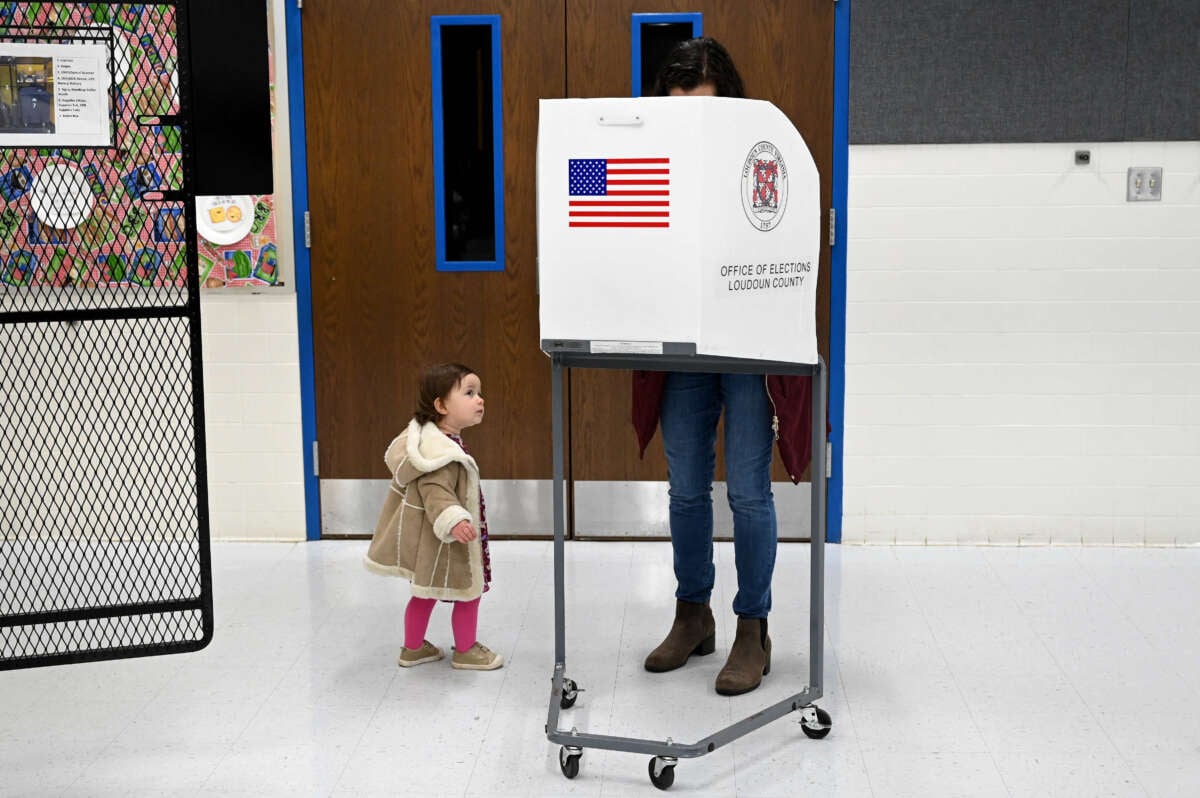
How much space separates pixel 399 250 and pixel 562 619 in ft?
5.87

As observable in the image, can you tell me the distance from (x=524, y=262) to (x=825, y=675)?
69.4 inches

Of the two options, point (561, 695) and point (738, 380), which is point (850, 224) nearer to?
point (738, 380)

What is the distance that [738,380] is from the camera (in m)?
3.07

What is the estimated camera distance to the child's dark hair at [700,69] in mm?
2895

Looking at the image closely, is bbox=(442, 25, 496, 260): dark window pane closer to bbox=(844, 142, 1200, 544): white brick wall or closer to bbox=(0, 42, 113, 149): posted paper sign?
bbox=(844, 142, 1200, 544): white brick wall

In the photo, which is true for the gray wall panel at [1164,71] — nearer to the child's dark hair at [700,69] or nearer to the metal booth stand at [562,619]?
the child's dark hair at [700,69]

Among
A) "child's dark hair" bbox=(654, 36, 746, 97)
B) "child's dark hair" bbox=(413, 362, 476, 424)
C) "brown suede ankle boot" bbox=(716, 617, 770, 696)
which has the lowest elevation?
"brown suede ankle boot" bbox=(716, 617, 770, 696)

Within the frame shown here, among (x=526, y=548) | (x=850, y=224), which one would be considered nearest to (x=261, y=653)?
(x=526, y=548)

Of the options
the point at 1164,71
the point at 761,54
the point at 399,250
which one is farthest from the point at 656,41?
the point at 1164,71

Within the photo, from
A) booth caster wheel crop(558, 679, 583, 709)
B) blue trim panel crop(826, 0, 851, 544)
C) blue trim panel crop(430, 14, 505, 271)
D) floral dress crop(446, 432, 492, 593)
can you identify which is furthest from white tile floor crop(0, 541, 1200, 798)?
blue trim panel crop(430, 14, 505, 271)

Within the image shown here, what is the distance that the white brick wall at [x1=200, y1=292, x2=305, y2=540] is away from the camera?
4.48 m

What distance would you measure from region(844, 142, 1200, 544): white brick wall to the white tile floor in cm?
29

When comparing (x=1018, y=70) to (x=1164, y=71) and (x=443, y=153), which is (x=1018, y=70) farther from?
(x=443, y=153)

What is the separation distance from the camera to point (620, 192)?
256 cm
